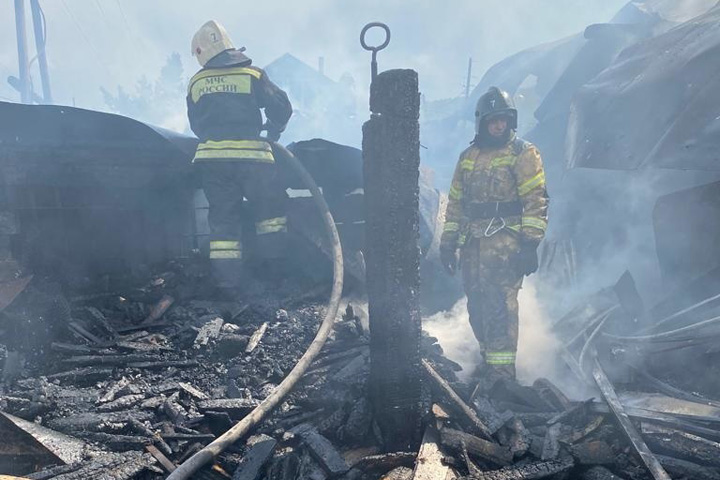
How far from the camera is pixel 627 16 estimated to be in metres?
10.7

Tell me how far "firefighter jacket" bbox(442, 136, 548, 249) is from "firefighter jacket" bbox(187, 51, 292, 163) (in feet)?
7.87

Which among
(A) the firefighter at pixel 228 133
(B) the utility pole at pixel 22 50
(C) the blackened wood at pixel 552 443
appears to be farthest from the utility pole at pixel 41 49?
(C) the blackened wood at pixel 552 443

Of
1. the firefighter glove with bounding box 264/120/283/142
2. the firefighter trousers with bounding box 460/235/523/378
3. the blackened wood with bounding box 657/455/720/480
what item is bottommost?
the blackened wood with bounding box 657/455/720/480

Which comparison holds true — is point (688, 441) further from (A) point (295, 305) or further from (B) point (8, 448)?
(B) point (8, 448)

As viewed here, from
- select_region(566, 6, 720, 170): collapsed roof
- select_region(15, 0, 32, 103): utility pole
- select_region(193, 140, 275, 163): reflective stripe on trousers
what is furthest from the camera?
select_region(15, 0, 32, 103): utility pole

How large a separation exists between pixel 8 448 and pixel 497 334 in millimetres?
3907

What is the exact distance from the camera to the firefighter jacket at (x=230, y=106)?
17.1ft

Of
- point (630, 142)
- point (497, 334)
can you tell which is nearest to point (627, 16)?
point (630, 142)

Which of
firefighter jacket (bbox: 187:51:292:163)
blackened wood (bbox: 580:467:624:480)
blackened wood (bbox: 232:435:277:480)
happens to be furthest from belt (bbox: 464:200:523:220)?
blackened wood (bbox: 232:435:277:480)

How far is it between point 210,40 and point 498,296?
14.8 ft

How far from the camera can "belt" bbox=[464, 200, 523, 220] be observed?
4.33 m

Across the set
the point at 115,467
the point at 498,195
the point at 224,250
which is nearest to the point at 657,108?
the point at 498,195

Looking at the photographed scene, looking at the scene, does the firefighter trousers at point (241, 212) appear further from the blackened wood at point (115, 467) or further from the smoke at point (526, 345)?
the blackened wood at point (115, 467)

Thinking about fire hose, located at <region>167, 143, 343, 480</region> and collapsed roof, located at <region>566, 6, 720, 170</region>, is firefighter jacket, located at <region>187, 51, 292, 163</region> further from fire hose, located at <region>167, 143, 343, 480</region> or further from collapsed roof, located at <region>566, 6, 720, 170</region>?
collapsed roof, located at <region>566, 6, 720, 170</region>
